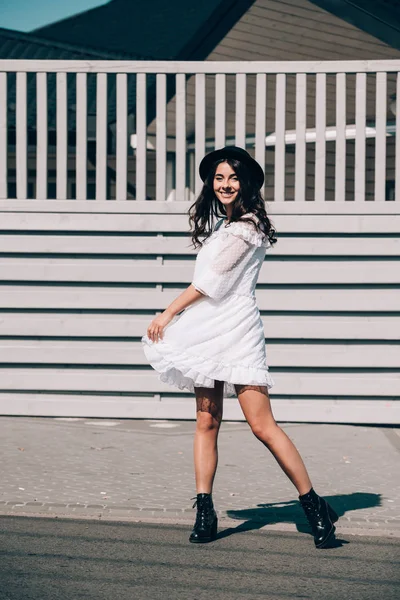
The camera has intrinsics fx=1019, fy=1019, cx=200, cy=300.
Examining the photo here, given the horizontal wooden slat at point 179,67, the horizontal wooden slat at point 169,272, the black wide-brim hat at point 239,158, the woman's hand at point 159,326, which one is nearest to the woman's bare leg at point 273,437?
the woman's hand at point 159,326

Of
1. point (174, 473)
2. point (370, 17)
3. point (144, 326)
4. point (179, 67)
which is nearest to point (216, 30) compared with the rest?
point (370, 17)

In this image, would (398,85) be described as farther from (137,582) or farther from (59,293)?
(137,582)

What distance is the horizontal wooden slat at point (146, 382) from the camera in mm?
8055

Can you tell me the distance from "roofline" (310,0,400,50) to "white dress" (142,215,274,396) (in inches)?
444

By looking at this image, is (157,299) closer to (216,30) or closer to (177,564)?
(177,564)

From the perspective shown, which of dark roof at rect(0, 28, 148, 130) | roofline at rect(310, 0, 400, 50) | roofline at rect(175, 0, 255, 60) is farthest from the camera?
dark roof at rect(0, 28, 148, 130)

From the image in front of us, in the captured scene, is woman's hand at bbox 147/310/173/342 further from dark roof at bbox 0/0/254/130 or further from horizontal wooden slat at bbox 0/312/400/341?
dark roof at bbox 0/0/254/130

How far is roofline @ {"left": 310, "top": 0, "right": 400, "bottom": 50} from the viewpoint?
15188mm

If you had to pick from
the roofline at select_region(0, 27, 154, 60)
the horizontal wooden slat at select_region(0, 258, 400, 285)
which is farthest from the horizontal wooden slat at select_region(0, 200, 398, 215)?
the roofline at select_region(0, 27, 154, 60)

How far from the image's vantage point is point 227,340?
4723 mm

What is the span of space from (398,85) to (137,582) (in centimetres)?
529

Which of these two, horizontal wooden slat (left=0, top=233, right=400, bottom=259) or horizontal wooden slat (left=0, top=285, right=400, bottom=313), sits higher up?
horizontal wooden slat (left=0, top=233, right=400, bottom=259)

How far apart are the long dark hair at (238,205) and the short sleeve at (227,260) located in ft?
0.22

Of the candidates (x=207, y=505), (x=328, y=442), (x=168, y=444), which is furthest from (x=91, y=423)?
(x=207, y=505)
